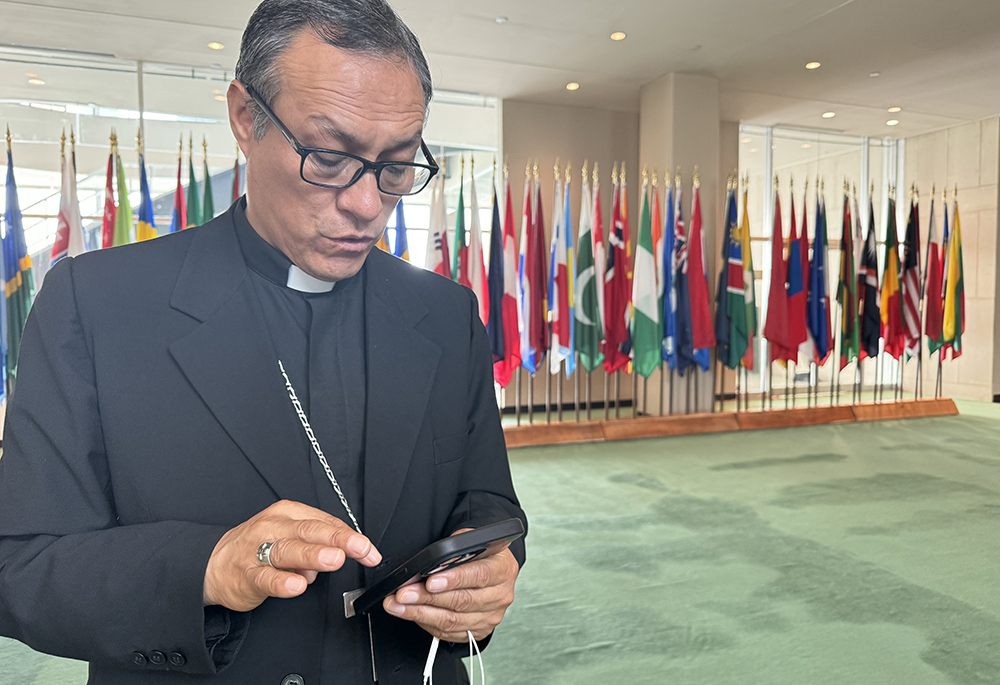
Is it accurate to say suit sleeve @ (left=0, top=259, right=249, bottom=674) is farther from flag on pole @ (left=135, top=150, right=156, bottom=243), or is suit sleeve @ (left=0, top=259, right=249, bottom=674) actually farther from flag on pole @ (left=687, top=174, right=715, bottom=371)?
flag on pole @ (left=687, top=174, right=715, bottom=371)

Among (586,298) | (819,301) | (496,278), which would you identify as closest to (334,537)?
(496,278)

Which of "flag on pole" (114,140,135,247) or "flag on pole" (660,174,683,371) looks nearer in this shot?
"flag on pole" (114,140,135,247)

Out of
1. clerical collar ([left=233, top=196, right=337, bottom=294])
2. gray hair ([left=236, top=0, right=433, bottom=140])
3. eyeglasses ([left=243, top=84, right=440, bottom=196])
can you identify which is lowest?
clerical collar ([left=233, top=196, right=337, bottom=294])

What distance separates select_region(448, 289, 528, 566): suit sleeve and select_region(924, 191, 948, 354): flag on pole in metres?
8.47

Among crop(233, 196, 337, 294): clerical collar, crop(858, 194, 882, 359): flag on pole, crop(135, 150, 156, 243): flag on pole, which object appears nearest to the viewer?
crop(233, 196, 337, 294): clerical collar

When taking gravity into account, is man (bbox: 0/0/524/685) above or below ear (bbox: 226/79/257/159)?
below

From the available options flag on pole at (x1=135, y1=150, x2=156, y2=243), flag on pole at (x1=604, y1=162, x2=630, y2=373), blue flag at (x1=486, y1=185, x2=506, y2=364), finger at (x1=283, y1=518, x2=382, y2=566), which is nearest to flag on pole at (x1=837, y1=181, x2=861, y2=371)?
flag on pole at (x1=604, y1=162, x2=630, y2=373)

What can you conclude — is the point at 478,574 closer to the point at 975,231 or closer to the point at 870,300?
the point at 870,300

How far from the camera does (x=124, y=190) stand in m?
5.75

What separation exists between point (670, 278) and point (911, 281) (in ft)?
10.1

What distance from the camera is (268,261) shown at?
3.40 feet

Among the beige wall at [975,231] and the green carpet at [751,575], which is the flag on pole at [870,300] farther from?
the beige wall at [975,231]

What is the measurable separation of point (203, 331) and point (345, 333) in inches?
8.5

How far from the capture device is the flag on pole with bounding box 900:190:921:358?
7801mm
